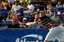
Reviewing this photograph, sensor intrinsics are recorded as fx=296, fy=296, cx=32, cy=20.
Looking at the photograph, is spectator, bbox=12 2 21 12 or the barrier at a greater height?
the barrier

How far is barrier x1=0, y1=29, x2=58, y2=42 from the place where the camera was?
31.7 feet

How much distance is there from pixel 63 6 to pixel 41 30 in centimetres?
606

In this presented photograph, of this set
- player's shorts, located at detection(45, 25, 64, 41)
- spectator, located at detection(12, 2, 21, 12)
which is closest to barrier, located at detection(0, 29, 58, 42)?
player's shorts, located at detection(45, 25, 64, 41)

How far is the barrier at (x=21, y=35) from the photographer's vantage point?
9.67 meters

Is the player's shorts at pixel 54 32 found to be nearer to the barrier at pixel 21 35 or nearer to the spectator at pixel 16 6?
the barrier at pixel 21 35

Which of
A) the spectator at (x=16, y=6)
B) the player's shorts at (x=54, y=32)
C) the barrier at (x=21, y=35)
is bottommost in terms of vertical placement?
the spectator at (x=16, y=6)

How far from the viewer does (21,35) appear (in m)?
9.73

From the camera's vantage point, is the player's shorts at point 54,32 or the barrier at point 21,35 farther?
the barrier at point 21,35

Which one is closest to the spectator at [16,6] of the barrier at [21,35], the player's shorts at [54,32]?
the barrier at [21,35]

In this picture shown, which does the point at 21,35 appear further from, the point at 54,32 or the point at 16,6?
the point at 16,6

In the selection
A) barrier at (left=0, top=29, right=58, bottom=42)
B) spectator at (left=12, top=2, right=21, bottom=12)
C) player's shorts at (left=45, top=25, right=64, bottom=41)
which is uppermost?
player's shorts at (left=45, top=25, right=64, bottom=41)

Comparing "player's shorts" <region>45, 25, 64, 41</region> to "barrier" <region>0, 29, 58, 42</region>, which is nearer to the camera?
"player's shorts" <region>45, 25, 64, 41</region>

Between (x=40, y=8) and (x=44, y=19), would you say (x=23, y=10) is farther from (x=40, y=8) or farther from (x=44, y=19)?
(x=44, y=19)

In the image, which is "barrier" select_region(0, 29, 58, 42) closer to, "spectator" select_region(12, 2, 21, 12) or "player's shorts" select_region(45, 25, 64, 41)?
"player's shorts" select_region(45, 25, 64, 41)
